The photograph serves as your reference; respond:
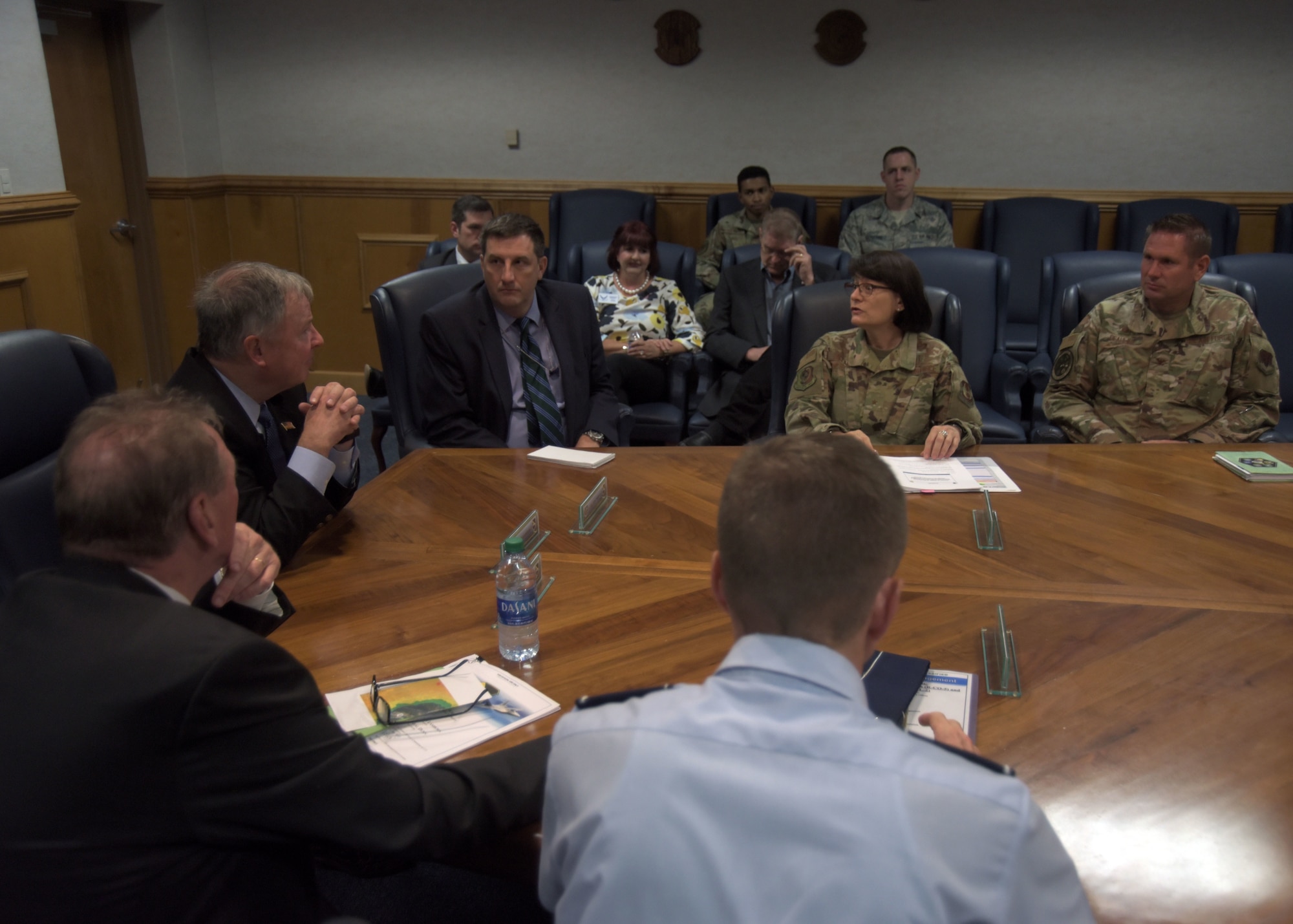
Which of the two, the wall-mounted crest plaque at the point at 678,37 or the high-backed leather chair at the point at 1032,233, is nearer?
the high-backed leather chair at the point at 1032,233

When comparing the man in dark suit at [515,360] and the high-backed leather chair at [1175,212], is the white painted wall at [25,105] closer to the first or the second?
the man in dark suit at [515,360]

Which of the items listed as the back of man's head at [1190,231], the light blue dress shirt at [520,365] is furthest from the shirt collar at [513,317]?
the back of man's head at [1190,231]

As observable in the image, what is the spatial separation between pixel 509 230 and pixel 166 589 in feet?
6.41

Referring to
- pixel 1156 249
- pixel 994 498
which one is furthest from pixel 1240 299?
pixel 994 498

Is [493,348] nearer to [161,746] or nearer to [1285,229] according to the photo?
[161,746]

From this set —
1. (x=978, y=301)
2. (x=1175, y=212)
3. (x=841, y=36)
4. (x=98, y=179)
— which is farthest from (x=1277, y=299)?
(x=98, y=179)

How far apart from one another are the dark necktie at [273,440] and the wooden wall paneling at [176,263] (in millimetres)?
3813

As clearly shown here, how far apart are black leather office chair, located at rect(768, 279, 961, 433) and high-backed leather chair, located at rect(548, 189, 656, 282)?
2560mm

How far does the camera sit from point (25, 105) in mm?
4312

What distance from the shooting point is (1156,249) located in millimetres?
3086

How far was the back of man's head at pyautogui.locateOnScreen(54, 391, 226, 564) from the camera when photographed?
1129 millimetres

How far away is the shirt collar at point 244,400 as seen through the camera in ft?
7.13

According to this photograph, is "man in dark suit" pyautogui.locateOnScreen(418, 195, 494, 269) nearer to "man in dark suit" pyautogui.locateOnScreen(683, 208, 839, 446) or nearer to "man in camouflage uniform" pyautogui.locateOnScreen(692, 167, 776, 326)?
"man in dark suit" pyautogui.locateOnScreen(683, 208, 839, 446)

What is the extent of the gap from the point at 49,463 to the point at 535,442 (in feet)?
4.89
